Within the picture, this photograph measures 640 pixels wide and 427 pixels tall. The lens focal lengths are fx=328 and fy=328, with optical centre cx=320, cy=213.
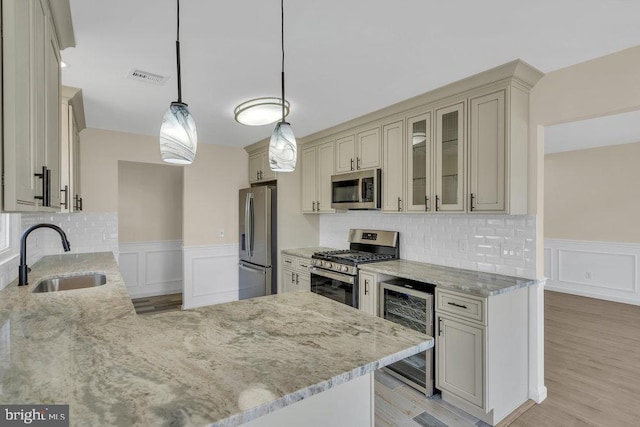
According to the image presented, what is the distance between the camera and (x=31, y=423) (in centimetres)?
73

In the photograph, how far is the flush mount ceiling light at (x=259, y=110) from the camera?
2.83 meters

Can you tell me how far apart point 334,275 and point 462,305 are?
1.38 m

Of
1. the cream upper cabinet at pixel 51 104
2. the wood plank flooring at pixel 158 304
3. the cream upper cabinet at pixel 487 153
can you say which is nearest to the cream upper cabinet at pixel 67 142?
the cream upper cabinet at pixel 51 104

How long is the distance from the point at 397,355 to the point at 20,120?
140 cm

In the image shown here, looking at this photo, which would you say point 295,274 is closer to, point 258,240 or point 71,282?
point 258,240

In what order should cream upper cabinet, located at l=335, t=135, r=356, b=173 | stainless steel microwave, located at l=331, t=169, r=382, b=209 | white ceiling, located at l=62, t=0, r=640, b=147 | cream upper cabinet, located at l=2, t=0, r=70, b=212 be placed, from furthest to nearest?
1. cream upper cabinet, located at l=335, t=135, r=356, b=173
2. stainless steel microwave, located at l=331, t=169, r=382, b=209
3. white ceiling, located at l=62, t=0, r=640, b=147
4. cream upper cabinet, located at l=2, t=0, r=70, b=212

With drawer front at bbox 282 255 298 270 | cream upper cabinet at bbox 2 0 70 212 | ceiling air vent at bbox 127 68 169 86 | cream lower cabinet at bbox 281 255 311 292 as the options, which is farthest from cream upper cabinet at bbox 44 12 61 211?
drawer front at bbox 282 255 298 270

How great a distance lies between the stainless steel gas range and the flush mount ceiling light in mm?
1542

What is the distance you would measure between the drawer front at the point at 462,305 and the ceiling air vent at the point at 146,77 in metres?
2.61

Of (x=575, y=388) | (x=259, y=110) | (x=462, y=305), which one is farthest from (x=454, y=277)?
(x=259, y=110)

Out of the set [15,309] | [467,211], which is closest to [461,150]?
Result: [467,211]

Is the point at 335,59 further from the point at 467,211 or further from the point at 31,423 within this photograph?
the point at 31,423

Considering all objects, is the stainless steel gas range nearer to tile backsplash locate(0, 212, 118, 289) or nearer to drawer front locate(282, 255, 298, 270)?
drawer front locate(282, 255, 298, 270)

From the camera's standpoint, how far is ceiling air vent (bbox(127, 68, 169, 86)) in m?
2.35
